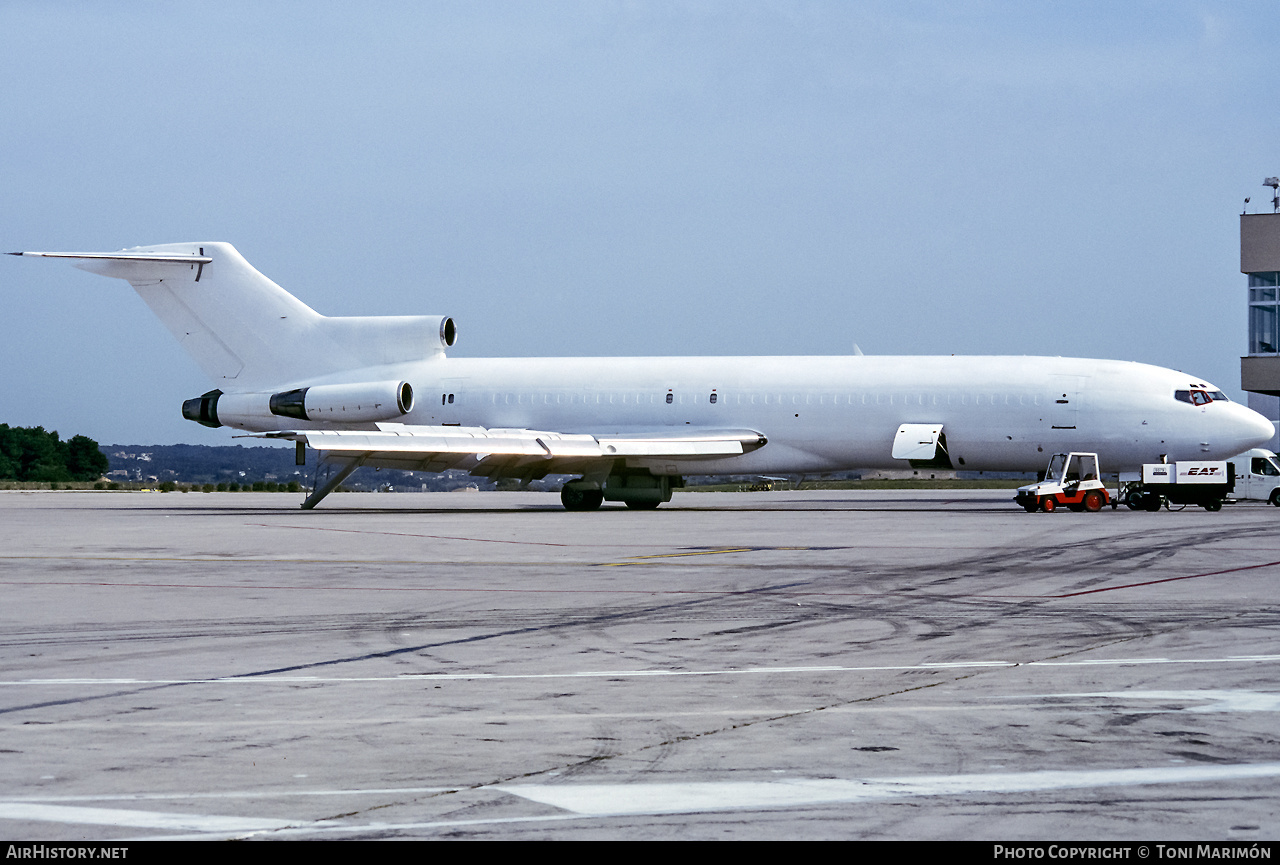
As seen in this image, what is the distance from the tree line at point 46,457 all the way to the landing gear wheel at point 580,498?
91.3 m

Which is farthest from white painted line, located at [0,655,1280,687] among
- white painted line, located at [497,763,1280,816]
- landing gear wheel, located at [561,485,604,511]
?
landing gear wheel, located at [561,485,604,511]

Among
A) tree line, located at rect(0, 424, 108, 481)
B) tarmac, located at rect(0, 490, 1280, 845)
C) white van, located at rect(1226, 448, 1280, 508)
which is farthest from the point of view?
tree line, located at rect(0, 424, 108, 481)

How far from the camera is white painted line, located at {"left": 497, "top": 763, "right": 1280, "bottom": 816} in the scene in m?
5.92

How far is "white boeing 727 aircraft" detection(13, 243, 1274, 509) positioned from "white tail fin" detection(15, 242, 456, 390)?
0.05 meters

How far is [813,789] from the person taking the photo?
619 centimetres

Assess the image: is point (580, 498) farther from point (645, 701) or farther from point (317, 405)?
point (645, 701)

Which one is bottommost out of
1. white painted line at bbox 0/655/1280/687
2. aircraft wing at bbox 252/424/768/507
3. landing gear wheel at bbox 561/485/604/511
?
white painted line at bbox 0/655/1280/687

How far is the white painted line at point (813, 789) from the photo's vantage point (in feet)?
19.4

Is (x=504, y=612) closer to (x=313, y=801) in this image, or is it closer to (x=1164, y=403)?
(x=313, y=801)

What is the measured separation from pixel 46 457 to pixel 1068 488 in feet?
347

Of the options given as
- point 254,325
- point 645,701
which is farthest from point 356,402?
point 645,701

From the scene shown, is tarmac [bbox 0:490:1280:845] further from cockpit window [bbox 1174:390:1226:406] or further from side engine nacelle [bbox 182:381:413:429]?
side engine nacelle [bbox 182:381:413:429]

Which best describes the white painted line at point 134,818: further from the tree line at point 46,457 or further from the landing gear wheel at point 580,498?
the tree line at point 46,457
